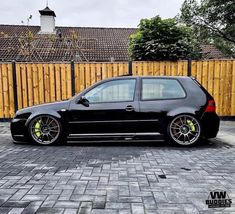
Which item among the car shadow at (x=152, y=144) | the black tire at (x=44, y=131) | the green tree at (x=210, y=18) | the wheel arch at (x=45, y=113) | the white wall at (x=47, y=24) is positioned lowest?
the car shadow at (x=152, y=144)

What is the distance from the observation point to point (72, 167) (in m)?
4.11

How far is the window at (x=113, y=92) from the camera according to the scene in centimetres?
577

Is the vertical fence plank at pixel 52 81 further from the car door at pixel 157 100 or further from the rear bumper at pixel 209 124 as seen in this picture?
the rear bumper at pixel 209 124

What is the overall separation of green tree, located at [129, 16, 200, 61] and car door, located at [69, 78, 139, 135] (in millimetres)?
3456

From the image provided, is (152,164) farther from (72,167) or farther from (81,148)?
(81,148)

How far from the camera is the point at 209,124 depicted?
5.61 metres

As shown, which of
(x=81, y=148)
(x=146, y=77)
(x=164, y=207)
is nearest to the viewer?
(x=164, y=207)

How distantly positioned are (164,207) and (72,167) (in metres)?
1.82

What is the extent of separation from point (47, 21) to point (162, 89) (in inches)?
818

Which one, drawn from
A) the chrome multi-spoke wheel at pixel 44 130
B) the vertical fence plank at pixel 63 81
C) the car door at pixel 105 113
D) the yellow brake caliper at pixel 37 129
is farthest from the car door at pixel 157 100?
the vertical fence plank at pixel 63 81

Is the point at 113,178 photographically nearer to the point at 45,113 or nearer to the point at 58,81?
the point at 45,113

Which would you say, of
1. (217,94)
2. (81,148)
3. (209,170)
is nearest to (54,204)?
(209,170)

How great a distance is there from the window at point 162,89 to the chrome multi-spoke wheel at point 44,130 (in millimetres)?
2010

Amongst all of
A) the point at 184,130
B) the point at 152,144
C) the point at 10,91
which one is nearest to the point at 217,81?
the point at 184,130
